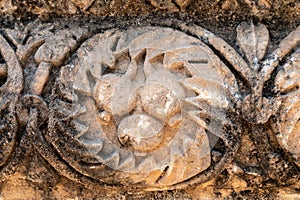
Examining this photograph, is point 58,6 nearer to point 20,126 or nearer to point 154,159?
point 20,126

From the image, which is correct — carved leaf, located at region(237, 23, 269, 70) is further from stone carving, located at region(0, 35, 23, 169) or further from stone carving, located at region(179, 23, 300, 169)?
stone carving, located at region(0, 35, 23, 169)

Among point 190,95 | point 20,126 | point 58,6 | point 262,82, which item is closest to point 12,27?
point 58,6

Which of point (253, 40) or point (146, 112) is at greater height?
point (253, 40)

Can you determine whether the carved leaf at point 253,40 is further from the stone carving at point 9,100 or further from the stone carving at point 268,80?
the stone carving at point 9,100

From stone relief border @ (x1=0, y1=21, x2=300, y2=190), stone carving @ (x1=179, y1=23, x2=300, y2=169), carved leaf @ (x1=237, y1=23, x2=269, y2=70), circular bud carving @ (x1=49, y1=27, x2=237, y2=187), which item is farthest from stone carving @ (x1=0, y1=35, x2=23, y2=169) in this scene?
carved leaf @ (x1=237, y1=23, x2=269, y2=70)

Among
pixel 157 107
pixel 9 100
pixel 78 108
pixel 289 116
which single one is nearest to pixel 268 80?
pixel 289 116

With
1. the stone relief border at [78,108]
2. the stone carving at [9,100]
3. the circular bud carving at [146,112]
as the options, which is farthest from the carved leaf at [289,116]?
the stone carving at [9,100]

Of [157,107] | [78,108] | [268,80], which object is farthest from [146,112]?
[268,80]

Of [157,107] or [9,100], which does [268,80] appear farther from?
[9,100]

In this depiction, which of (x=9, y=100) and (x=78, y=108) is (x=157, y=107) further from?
(x=9, y=100)
